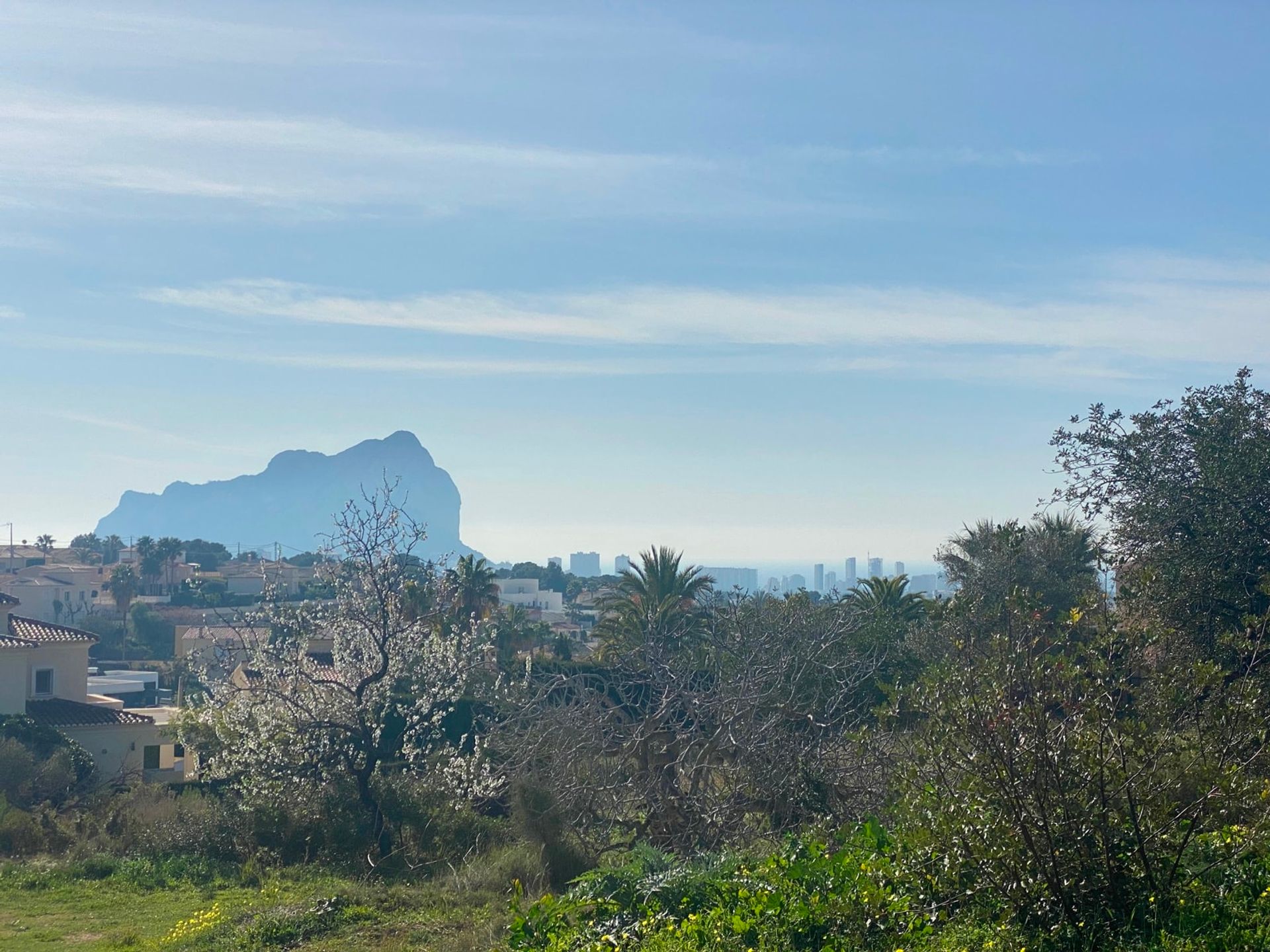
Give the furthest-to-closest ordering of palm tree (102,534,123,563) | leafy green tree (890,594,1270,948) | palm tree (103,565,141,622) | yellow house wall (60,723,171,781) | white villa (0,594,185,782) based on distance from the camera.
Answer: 1. palm tree (102,534,123,563)
2. palm tree (103,565,141,622)
3. yellow house wall (60,723,171,781)
4. white villa (0,594,185,782)
5. leafy green tree (890,594,1270,948)

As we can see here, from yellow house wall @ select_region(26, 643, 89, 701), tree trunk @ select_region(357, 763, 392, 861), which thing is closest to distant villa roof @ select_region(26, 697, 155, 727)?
yellow house wall @ select_region(26, 643, 89, 701)

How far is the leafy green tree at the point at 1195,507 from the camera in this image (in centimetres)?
1138

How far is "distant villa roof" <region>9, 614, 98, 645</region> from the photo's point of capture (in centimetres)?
3259

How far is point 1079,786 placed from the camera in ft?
17.7

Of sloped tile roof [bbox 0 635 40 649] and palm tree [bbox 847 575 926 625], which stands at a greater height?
palm tree [bbox 847 575 926 625]

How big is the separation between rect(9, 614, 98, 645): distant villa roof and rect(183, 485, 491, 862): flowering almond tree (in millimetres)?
16653

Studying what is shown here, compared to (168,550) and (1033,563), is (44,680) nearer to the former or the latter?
(1033,563)

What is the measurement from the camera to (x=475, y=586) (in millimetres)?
39656

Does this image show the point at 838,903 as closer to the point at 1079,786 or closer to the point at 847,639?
the point at 1079,786

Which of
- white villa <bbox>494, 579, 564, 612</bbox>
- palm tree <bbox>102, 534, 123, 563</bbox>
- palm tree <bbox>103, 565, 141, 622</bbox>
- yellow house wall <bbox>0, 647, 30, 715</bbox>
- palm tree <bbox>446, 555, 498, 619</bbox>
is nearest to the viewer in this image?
yellow house wall <bbox>0, 647, 30, 715</bbox>

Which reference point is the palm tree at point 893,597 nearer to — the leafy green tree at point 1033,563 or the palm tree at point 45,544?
the leafy green tree at point 1033,563

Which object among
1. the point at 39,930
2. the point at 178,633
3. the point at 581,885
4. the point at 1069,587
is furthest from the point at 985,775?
the point at 178,633

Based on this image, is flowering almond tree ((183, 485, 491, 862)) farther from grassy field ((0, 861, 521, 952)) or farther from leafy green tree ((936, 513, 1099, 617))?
leafy green tree ((936, 513, 1099, 617))

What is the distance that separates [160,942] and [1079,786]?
24.9 ft
